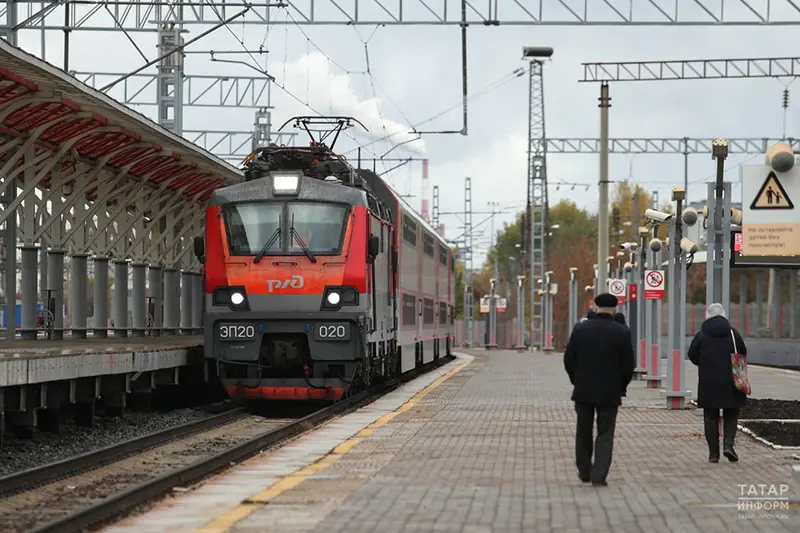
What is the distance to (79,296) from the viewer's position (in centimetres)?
3100

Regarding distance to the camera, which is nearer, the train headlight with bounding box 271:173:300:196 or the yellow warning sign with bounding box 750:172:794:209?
the yellow warning sign with bounding box 750:172:794:209

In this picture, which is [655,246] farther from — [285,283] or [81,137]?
[81,137]

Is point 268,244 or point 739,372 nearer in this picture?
point 739,372

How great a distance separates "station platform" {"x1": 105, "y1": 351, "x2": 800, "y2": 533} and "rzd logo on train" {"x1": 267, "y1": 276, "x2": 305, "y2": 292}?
2.07 metres

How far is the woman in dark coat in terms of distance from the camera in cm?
1409

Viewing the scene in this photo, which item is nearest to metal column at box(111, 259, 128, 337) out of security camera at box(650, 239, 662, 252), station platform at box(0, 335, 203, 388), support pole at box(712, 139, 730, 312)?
station platform at box(0, 335, 203, 388)

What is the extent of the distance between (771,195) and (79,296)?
1914 centimetres

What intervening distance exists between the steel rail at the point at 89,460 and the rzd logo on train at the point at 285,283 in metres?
2.13

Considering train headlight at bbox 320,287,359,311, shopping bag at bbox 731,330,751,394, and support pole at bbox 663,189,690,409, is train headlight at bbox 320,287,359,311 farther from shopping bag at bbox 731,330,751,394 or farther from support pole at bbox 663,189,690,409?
shopping bag at bbox 731,330,751,394

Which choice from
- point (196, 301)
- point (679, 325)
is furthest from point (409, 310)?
point (196, 301)

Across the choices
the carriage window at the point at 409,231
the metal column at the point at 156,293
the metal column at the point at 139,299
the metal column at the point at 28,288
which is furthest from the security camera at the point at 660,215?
the metal column at the point at 156,293

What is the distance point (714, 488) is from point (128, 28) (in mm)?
23745

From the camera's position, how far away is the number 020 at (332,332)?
68.9 ft

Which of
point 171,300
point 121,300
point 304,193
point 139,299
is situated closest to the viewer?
point 304,193
